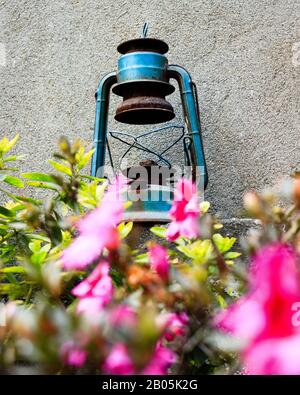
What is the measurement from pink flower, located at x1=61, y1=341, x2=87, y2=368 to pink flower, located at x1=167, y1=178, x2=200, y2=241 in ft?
1.03

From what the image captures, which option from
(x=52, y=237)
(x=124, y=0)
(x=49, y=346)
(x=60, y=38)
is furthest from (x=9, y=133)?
(x=49, y=346)

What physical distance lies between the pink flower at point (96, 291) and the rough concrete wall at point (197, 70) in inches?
63.0

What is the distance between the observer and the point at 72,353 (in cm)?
58

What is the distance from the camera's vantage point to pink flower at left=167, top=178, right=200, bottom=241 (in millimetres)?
875

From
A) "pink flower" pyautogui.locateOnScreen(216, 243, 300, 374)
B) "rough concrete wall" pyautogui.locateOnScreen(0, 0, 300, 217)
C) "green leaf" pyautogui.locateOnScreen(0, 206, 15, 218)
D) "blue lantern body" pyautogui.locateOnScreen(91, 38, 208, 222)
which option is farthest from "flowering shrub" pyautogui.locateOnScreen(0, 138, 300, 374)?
"rough concrete wall" pyautogui.locateOnScreen(0, 0, 300, 217)

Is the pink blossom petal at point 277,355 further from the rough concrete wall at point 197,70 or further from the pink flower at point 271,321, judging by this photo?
the rough concrete wall at point 197,70

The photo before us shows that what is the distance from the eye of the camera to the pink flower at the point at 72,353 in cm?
51

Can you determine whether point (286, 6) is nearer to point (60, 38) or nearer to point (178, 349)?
point (60, 38)

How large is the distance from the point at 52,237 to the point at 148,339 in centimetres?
70

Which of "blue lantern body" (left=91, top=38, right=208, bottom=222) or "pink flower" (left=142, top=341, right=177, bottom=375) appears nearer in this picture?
"pink flower" (left=142, top=341, right=177, bottom=375)

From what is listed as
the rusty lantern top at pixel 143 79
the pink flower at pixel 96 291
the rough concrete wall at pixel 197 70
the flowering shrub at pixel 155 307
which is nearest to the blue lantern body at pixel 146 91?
the rusty lantern top at pixel 143 79

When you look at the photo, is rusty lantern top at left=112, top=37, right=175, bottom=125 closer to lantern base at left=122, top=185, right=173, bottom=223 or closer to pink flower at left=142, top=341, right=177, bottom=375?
lantern base at left=122, top=185, right=173, bottom=223

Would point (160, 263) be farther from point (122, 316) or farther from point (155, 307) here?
point (122, 316)
